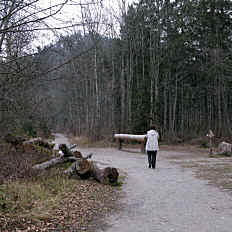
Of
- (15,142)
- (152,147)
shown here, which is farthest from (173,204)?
(15,142)

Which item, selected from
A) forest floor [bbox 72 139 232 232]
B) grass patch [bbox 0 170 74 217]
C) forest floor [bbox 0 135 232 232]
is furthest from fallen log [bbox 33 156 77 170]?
forest floor [bbox 72 139 232 232]

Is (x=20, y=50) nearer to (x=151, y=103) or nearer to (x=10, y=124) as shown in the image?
(x=10, y=124)

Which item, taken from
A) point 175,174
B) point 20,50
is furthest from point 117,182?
point 20,50

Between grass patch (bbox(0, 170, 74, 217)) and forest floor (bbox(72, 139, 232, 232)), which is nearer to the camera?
forest floor (bbox(72, 139, 232, 232))

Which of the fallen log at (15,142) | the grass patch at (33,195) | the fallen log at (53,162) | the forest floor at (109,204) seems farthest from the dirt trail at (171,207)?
the fallen log at (15,142)

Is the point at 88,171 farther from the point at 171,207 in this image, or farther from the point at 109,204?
the point at 171,207

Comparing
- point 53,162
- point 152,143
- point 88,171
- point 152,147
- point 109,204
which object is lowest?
point 109,204

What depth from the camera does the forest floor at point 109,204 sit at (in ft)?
15.6

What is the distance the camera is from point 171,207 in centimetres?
598

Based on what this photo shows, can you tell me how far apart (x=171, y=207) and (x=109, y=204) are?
4.22 ft

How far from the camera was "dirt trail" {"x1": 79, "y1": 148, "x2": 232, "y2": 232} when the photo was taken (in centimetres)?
477

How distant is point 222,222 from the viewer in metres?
4.99

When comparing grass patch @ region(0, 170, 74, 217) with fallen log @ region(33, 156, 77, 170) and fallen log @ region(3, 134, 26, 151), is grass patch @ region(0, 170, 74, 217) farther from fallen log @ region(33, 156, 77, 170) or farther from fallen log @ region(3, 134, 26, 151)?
fallen log @ region(3, 134, 26, 151)

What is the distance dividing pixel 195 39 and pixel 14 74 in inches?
1049
